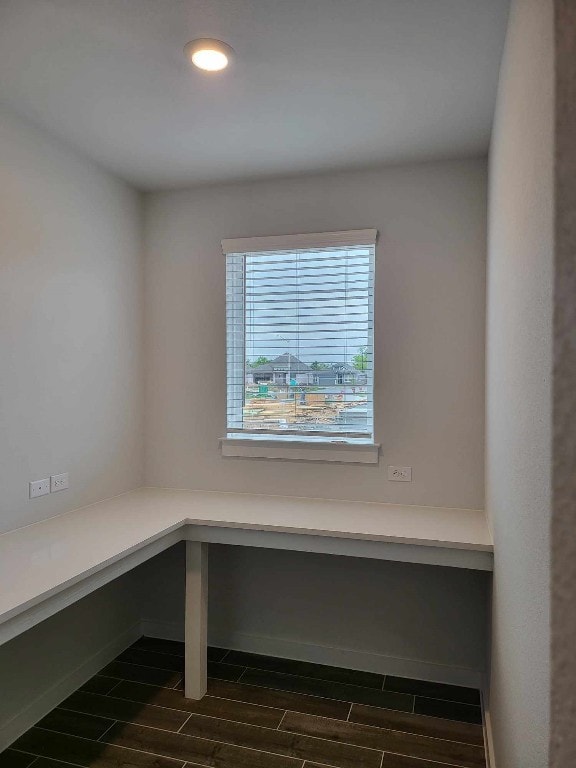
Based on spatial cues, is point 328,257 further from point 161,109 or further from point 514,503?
point 514,503

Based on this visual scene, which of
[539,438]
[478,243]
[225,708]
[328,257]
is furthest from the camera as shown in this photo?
[328,257]

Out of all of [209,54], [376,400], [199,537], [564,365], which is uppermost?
[209,54]

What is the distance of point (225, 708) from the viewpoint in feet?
8.68

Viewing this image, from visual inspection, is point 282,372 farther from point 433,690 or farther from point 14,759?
point 14,759

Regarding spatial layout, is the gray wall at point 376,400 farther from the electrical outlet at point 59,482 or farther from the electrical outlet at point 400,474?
the electrical outlet at point 59,482

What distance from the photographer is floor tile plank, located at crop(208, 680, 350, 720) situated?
2633mm

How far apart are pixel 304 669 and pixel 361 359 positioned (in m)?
1.70

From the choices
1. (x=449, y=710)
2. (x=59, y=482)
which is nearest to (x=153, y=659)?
(x=59, y=482)

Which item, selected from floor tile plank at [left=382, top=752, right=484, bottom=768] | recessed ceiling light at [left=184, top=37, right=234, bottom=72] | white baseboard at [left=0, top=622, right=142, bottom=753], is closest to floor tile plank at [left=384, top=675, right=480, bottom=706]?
floor tile plank at [left=382, top=752, right=484, bottom=768]

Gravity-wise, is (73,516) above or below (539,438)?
below

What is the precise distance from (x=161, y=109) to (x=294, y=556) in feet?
7.62

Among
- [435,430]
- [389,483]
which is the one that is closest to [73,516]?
[389,483]

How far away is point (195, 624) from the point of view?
275cm

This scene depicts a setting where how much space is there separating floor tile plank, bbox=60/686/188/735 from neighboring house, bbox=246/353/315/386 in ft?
5.64
